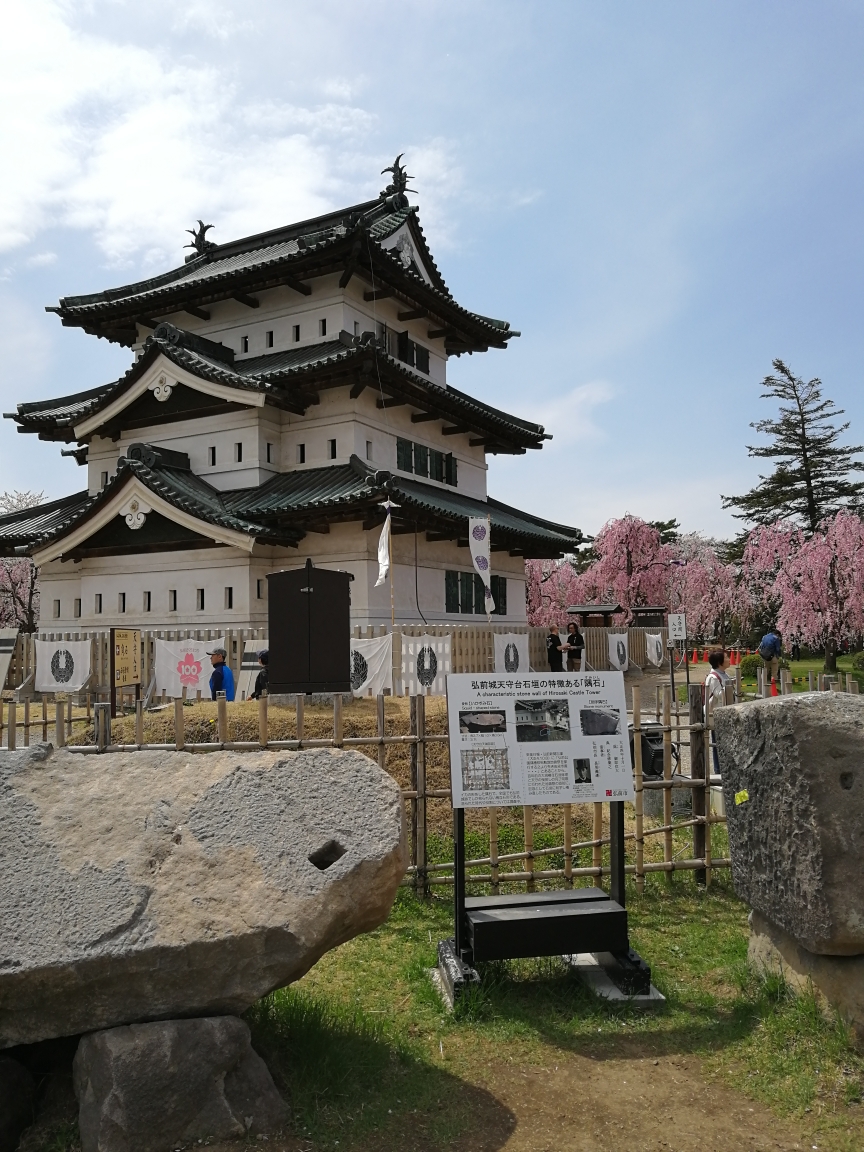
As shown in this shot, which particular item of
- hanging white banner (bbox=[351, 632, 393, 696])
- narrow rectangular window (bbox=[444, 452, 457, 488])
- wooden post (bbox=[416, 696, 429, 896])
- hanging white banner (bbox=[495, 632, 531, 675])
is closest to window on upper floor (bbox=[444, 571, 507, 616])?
hanging white banner (bbox=[495, 632, 531, 675])

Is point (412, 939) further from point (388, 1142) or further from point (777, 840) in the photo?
point (777, 840)

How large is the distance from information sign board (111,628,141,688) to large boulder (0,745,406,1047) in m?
9.52

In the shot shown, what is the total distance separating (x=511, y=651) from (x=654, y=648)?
1169 cm

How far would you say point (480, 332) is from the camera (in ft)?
76.6

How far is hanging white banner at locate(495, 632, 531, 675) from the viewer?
60.0 ft

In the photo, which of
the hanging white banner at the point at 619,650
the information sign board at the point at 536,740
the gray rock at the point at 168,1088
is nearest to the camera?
the gray rock at the point at 168,1088

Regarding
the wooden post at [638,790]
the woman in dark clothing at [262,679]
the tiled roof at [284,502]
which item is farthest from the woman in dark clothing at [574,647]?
the wooden post at [638,790]

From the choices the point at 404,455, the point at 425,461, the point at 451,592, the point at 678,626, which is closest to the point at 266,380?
the point at 404,455

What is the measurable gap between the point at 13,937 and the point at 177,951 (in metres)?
0.67

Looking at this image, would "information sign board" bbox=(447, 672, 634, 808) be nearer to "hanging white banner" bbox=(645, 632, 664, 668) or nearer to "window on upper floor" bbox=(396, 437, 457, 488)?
"window on upper floor" bbox=(396, 437, 457, 488)

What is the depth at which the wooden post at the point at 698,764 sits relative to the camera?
21.9 feet

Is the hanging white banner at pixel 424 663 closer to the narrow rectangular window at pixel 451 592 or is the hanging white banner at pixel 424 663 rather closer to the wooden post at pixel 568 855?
the narrow rectangular window at pixel 451 592

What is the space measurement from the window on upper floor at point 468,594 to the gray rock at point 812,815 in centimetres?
1591

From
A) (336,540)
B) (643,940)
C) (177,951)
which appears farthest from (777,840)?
(336,540)
